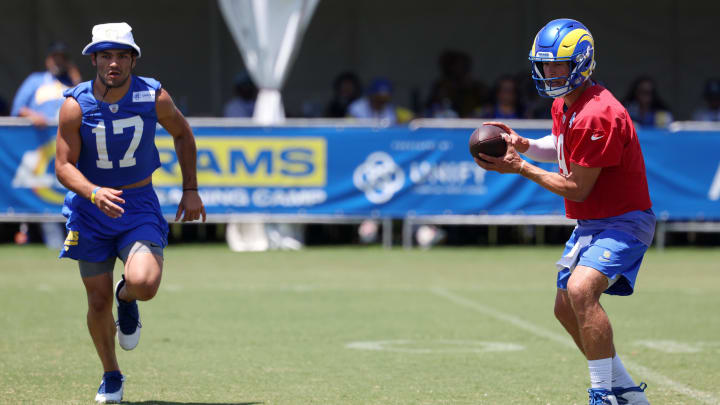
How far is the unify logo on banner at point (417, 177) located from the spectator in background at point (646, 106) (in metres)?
2.87

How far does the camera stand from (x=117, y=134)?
20.5 feet

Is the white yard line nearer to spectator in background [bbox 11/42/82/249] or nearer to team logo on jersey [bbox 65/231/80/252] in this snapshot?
team logo on jersey [bbox 65/231/80/252]

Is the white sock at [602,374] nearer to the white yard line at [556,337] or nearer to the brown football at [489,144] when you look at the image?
the white yard line at [556,337]

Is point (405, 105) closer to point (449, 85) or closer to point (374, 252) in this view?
point (449, 85)

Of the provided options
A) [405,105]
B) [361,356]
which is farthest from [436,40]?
[361,356]

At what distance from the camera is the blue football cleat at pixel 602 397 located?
5523mm

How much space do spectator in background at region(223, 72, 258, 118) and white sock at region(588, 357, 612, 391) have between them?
1203 cm

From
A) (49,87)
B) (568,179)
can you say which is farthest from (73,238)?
(49,87)

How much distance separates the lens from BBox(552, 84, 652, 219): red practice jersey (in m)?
5.57

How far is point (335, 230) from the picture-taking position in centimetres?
1728

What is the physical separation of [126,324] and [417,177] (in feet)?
29.9

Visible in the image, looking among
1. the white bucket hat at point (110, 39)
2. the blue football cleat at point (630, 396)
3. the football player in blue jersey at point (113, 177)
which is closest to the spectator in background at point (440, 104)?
the football player in blue jersey at point (113, 177)

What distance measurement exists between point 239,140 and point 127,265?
8.94 metres

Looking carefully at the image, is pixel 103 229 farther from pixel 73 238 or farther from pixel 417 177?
pixel 417 177
